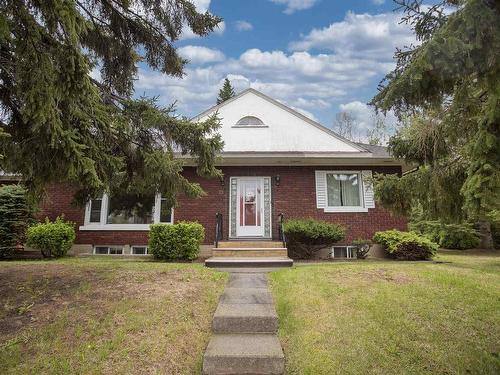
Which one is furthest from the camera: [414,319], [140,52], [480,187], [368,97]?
[140,52]

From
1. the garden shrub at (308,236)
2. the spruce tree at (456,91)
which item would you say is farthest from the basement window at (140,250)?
the spruce tree at (456,91)

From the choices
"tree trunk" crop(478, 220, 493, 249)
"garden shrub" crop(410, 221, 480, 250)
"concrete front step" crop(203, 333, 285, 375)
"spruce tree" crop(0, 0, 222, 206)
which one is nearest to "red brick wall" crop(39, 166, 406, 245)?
"garden shrub" crop(410, 221, 480, 250)

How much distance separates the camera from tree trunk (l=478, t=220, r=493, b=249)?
1509 cm

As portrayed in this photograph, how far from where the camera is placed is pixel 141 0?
6.33m

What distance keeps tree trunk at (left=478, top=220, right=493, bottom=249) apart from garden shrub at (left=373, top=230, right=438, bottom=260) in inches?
269

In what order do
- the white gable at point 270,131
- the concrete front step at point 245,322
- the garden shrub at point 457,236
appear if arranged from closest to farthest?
the concrete front step at point 245,322, the white gable at point 270,131, the garden shrub at point 457,236

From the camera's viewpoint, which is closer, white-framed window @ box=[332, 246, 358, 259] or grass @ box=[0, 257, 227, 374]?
grass @ box=[0, 257, 227, 374]

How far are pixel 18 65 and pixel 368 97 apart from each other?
366 cm

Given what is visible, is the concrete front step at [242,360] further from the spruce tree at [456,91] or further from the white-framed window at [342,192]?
the white-framed window at [342,192]

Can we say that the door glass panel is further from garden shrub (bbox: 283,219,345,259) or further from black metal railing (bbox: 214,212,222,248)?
garden shrub (bbox: 283,219,345,259)

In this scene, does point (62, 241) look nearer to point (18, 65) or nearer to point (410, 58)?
point (18, 65)

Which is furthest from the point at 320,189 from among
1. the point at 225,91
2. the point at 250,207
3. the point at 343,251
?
the point at 225,91

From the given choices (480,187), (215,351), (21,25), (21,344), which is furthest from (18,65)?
(480,187)

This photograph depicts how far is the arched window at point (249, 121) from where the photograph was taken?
13039 mm
